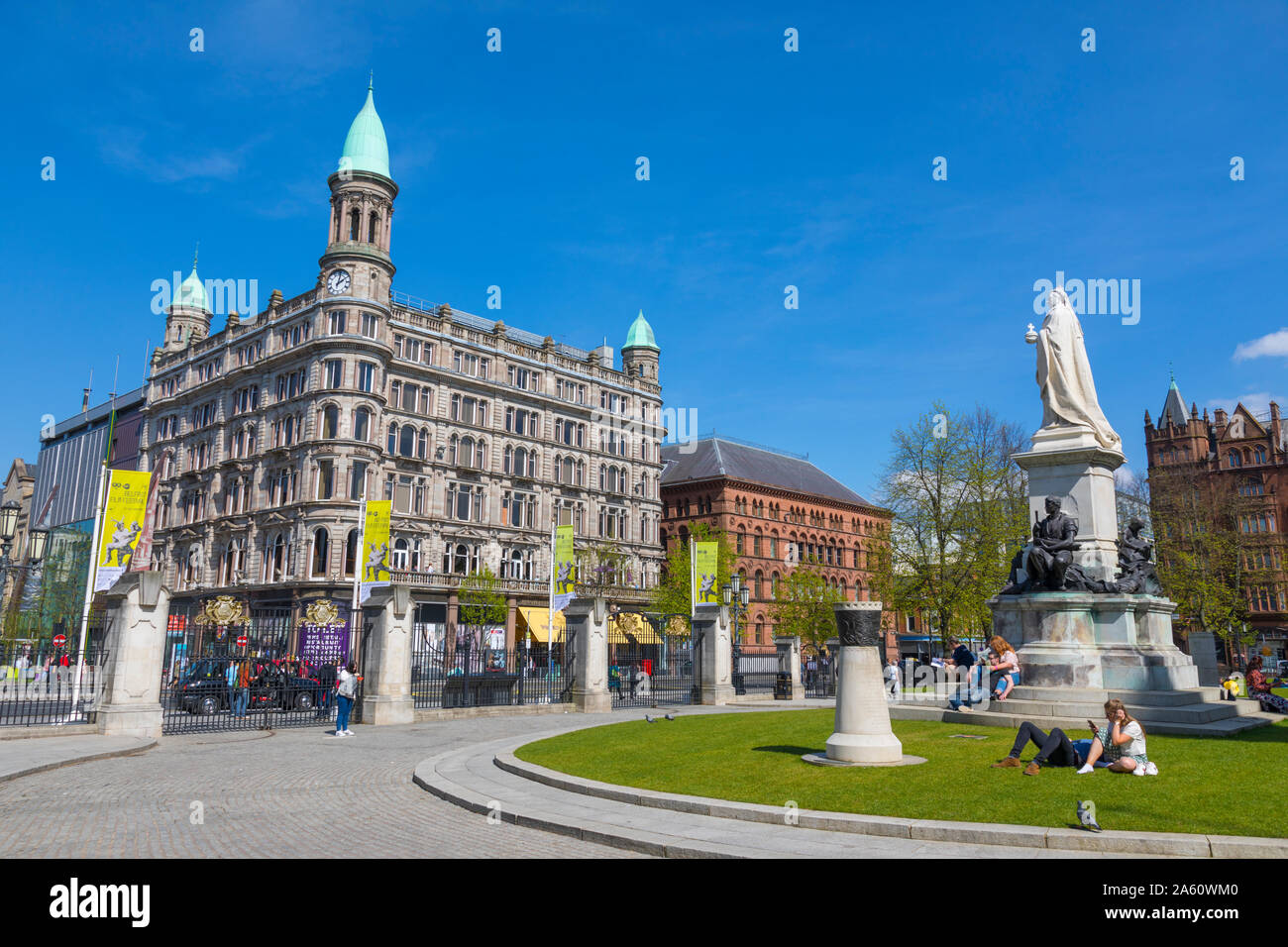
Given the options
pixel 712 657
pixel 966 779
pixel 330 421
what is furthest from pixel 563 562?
pixel 966 779

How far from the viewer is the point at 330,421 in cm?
5475

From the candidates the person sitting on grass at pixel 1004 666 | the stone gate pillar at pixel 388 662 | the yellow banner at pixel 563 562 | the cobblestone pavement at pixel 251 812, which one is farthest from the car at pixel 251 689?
the person sitting on grass at pixel 1004 666

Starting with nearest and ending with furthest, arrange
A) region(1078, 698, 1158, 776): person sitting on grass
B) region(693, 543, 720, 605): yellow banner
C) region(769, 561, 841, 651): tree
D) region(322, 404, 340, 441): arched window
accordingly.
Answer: region(1078, 698, 1158, 776): person sitting on grass → region(693, 543, 720, 605): yellow banner → region(322, 404, 340, 441): arched window → region(769, 561, 841, 651): tree

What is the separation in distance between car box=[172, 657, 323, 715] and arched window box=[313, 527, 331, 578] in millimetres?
24185

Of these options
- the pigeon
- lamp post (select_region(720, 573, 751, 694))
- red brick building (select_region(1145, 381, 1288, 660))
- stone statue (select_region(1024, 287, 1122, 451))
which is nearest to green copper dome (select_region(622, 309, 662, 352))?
lamp post (select_region(720, 573, 751, 694))

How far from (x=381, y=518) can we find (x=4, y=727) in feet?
59.4

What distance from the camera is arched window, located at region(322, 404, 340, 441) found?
54469 mm

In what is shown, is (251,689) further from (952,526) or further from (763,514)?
(763,514)

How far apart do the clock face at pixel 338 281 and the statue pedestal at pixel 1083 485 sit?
47.6m

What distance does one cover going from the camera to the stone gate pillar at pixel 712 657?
30.5 meters

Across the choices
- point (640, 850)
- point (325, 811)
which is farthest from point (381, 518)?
point (640, 850)

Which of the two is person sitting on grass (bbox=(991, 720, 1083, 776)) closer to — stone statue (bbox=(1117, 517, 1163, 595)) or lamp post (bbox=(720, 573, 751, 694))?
stone statue (bbox=(1117, 517, 1163, 595))

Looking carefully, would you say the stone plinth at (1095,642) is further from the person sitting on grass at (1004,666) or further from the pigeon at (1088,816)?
the pigeon at (1088,816)

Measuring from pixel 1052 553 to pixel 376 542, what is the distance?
27.8 m
